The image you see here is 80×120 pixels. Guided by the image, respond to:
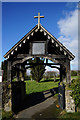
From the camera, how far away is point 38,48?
891cm

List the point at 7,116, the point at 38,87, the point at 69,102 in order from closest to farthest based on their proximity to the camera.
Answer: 1. the point at 7,116
2. the point at 69,102
3. the point at 38,87

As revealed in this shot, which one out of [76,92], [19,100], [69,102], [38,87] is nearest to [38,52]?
[76,92]

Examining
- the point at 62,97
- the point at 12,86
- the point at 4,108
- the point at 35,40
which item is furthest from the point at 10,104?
the point at 35,40

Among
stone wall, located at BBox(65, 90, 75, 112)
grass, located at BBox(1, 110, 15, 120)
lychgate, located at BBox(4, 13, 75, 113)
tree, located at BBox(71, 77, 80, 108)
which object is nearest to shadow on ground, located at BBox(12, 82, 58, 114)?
grass, located at BBox(1, 110, 15, 120)

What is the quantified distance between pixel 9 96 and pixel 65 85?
4414 mm

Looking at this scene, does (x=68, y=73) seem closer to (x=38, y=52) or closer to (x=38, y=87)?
(x=38, y=52)

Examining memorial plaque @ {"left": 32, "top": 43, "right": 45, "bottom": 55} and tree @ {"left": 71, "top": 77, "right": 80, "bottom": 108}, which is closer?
tree @ {"left": 71, "top": 77, "right": 80, "bottom": 108}

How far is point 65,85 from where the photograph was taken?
829cm

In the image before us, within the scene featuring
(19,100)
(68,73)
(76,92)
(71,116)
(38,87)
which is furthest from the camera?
(38,87)

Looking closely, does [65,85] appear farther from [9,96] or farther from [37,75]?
[37,75]

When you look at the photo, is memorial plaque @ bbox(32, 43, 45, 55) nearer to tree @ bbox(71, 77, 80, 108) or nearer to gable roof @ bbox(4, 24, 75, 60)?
gable roof @ bbox(4, 24, 75, 60)

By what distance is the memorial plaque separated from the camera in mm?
8867

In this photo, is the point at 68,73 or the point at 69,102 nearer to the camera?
the point at 69,102

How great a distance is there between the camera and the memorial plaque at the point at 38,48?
29.1 feet
